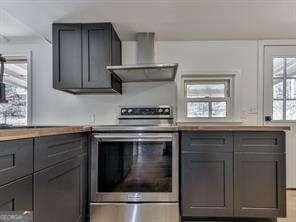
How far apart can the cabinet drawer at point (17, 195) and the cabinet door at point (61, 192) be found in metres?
0.08

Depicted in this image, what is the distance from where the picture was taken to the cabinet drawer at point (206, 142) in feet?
8.51

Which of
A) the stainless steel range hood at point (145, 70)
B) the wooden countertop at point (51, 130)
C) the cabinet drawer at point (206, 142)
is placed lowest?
the cabinet drawer at point (206, 142)

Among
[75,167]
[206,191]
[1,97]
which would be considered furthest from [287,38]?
[1,97]

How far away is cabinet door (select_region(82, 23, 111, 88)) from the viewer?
3174 millimetres

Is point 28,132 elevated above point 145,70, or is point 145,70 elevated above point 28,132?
point 145,70

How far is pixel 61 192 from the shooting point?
6.41 ft

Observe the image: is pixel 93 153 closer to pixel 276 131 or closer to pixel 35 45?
pixel 276 131

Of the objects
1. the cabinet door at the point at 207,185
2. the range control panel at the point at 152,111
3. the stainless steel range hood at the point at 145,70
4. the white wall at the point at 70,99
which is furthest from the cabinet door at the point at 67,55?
the cabinet door at the point at 207,185

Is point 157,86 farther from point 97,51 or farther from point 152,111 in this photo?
point 97,51

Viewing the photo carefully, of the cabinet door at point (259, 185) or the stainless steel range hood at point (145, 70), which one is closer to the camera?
the cabinet door at point (259, 185)

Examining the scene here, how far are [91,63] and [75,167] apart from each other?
1.30m

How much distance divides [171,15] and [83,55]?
3.33 ft

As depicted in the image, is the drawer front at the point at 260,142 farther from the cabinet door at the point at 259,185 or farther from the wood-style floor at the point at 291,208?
the wood-style floor at the point at 291,208

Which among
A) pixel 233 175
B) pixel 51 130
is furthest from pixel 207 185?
pixel 51 130
